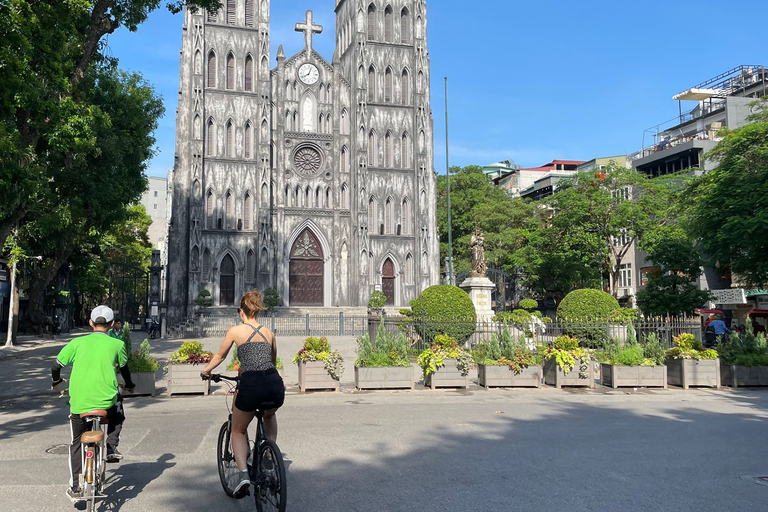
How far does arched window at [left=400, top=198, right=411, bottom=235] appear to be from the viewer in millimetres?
45062

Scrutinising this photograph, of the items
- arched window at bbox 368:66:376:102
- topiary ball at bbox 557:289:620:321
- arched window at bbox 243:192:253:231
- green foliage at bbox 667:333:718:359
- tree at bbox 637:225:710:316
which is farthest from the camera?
arched window at bbox 368:66:376:102

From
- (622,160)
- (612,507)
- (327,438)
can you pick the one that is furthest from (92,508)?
(622,160)

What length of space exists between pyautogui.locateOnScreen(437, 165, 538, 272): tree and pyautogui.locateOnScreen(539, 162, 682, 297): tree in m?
6.26

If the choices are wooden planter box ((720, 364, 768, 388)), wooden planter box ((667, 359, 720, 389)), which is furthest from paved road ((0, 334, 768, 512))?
wooden planter box ((720, 364, 768, 388))

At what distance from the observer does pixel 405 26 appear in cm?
4656

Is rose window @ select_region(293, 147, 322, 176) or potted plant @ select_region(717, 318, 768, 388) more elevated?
rose window @ select_region(293, 147, 322, 176)

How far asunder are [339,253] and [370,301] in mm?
5186

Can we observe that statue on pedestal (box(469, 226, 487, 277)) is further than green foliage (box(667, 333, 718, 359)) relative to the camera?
Yes

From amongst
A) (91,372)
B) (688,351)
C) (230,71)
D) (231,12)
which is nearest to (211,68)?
(230,71)

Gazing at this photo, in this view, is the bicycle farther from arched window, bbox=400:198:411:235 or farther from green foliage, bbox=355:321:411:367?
arched window, bbox=400:198:411:235

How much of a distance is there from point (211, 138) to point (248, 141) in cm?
230

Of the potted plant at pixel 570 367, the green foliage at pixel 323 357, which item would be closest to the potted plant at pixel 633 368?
the potted plant at pixel 570 367

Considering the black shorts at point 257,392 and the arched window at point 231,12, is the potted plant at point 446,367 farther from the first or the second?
the arched window at point 231,12

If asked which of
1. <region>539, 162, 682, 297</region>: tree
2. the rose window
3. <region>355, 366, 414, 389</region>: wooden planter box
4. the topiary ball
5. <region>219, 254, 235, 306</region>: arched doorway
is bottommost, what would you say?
<region>355, 366, 414, 389</region>: wooden planter box
